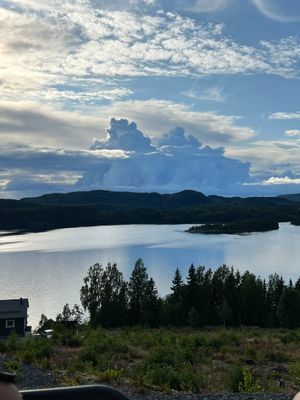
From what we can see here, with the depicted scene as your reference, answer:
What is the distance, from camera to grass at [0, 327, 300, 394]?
43.7 ft

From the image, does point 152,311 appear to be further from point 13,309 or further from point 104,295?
point 13,309

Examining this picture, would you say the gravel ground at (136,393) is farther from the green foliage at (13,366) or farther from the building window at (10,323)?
the building window at (10,323)

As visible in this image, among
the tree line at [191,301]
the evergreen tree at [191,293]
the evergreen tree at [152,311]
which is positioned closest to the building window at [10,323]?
the tree line at [191,301]

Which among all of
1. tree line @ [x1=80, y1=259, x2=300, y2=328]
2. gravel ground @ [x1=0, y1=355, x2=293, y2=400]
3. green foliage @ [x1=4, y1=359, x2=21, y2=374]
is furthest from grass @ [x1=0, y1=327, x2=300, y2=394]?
tree line @ [x1=80, y1=259, x2=300, y2=328]

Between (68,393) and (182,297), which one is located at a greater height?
(68,393)

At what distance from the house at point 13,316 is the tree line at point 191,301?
965 cm

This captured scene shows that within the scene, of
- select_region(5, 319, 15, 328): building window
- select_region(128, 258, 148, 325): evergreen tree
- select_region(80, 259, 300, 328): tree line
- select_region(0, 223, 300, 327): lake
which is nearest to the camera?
select_region(5, 319, 15, 328): building window

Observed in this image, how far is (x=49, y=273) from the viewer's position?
9444cm

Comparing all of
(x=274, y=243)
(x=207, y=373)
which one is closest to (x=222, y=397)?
(x=207, y=373)

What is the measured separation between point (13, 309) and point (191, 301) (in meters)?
22.4

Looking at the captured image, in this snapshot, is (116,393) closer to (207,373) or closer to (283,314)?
(207,373)

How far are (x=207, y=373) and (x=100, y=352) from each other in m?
4.91

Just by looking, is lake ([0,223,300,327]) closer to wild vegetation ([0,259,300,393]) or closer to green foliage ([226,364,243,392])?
wild vegetation ([0,259,300,393])

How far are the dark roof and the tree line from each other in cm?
1010
